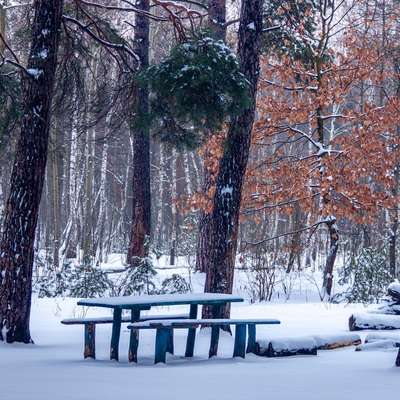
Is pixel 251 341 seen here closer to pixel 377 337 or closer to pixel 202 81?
pixel 377 337

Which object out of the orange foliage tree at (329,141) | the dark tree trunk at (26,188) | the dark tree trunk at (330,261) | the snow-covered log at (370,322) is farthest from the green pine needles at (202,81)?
the dark tree trunk at (330,261)

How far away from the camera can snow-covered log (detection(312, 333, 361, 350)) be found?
24.7 ft

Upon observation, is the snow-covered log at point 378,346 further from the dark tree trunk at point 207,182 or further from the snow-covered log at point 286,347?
the dark tree trunk at point 207,182

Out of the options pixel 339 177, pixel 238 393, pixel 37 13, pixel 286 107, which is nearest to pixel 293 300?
pixel 339 177

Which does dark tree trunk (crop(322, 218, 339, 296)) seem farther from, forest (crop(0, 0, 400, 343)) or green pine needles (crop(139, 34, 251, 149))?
green pine needles (crop(139, 34, 251, 149))

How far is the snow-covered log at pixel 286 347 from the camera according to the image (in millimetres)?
6831

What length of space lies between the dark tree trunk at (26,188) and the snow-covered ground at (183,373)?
1.25ft

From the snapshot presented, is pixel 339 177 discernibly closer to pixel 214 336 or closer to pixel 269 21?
pixel 269 21

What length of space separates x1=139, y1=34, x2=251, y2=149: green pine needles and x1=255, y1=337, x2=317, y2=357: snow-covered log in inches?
101

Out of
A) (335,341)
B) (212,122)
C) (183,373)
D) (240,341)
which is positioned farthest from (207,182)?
(183,373)

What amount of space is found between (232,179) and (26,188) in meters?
2.44

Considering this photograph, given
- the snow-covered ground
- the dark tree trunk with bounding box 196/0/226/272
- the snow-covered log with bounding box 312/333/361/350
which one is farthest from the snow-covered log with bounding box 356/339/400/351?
the dark tree trunk with bounding box 196/0/226/272

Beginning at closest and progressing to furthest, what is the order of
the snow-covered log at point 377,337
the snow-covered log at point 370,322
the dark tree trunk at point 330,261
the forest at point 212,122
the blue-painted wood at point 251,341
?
the blue-painted wood at point 251,341, the forest at point 212,122, the snow-covered log at point 377,337, the snow-covered log at point 370,322, the dark tree trunk at point 330,261

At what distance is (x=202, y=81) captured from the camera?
25.2 feet
